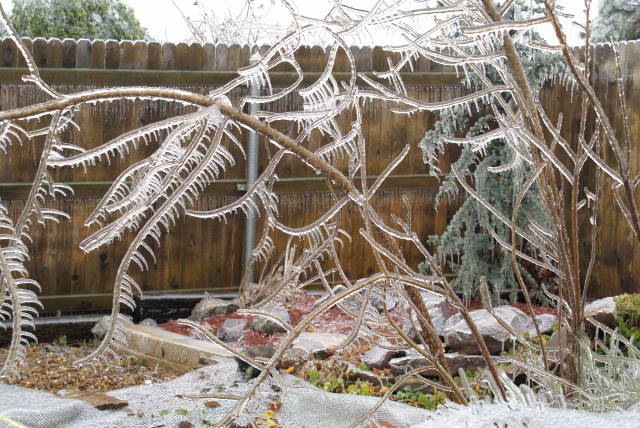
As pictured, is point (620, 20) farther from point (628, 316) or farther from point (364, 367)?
point (364, 367)

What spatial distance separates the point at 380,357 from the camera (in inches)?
159

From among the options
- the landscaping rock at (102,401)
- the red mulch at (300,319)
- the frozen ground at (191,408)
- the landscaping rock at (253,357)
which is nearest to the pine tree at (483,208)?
the red mulch at (300,319)

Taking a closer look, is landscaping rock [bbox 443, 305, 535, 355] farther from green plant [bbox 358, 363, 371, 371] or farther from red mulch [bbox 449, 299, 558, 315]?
red mulch [bbox 449, 299, 558, 315]

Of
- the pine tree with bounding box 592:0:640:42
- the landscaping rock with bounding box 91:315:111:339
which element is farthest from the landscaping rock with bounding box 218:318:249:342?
the pine tree with bounding box 592:0:640:42

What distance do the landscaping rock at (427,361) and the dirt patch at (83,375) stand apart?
1.39 meters

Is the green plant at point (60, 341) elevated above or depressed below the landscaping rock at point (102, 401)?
below

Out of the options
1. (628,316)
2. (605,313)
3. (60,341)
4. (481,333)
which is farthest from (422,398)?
(60,341)

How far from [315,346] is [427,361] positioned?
725mm

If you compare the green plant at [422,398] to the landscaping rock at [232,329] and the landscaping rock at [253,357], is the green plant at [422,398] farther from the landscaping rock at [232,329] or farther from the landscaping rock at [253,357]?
the landscaping rock at [232,329]

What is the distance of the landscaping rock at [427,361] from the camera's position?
3801mm

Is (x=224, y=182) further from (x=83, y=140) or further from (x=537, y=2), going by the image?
(x=537, y=2)

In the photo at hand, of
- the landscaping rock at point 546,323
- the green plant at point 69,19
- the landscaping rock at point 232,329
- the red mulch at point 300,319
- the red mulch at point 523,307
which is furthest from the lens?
the green plant at point 69,19

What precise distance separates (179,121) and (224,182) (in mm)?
4584

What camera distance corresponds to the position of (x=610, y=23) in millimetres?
10000
